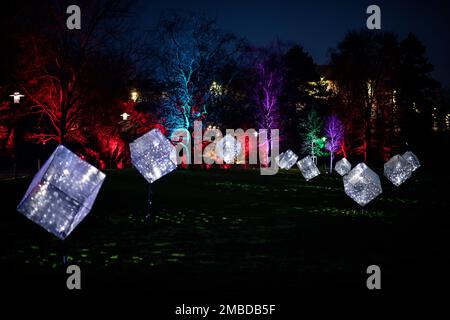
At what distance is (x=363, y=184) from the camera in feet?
51.9

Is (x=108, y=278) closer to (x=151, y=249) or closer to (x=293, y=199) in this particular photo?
(x=151, y=249)

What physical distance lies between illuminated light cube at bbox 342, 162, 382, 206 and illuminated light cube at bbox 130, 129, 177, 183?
20.7 feet

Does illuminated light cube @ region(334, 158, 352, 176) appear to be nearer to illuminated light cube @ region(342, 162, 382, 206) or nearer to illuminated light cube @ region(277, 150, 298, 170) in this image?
illuminated light cube @ region(277, 150, 298, 170)

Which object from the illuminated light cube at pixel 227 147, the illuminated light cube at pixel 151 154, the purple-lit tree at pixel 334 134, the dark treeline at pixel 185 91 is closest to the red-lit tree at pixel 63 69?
the dark treeline at pixel 185 91

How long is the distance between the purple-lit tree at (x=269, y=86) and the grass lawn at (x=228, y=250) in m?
39.5

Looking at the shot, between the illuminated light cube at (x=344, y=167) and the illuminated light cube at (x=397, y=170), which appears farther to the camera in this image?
the illuminated light cube at (x=344, y=167)

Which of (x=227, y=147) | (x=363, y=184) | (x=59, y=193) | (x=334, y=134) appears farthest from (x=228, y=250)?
(x=334, y=134)

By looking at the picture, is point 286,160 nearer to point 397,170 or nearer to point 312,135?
point 312,135

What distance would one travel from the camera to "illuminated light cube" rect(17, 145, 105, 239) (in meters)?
7.14

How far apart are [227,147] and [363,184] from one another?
39.5 m

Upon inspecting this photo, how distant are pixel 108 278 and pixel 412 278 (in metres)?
4.78

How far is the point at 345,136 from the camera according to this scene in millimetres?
57594

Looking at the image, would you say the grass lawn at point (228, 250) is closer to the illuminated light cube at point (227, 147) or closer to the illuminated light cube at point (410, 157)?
the illuminated light cube at point (410, 157)

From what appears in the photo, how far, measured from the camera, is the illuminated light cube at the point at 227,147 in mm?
52562
